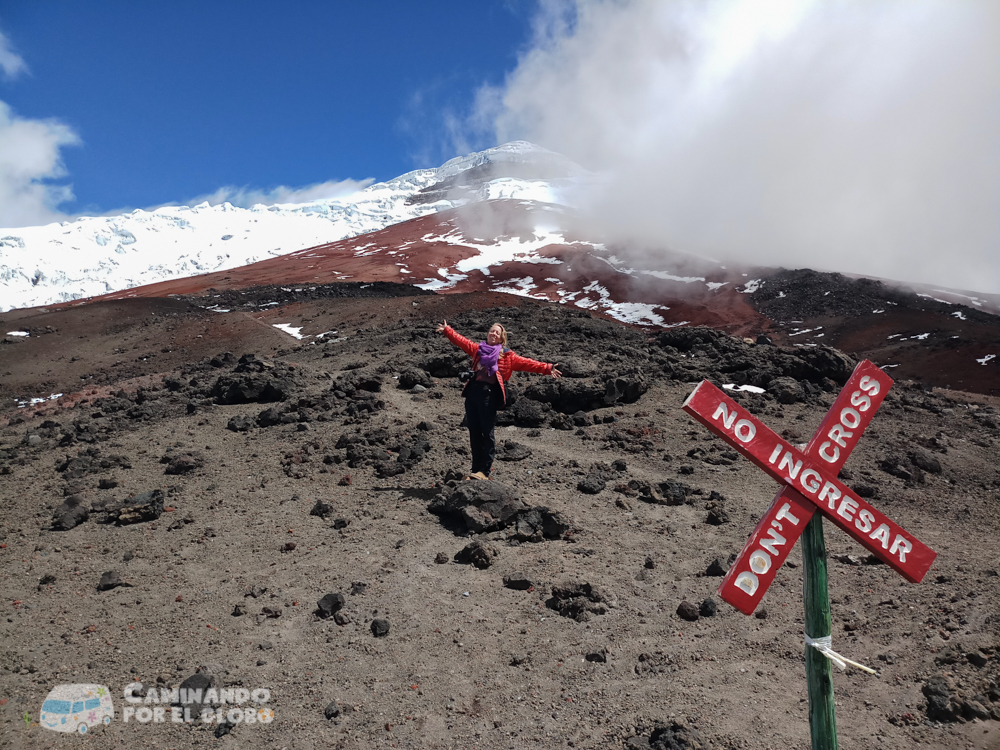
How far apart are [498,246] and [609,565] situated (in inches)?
2615

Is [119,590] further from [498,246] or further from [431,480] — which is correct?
[498,246]

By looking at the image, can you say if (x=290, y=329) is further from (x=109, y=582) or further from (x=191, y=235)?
(x=191, y=235)

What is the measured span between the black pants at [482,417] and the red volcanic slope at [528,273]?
32389 mm

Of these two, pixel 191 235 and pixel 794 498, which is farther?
pixel 191 235

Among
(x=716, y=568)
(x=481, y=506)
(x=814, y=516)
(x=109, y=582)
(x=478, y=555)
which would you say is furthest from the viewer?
(x=481, y=506)

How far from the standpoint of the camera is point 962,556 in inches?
247

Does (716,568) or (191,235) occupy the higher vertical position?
(191,235)

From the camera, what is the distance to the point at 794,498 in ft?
8.11

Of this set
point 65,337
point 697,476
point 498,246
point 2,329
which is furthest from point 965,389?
point 498,246

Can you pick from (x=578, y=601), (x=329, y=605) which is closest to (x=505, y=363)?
(x=578, y=601)

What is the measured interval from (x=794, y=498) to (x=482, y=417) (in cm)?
525

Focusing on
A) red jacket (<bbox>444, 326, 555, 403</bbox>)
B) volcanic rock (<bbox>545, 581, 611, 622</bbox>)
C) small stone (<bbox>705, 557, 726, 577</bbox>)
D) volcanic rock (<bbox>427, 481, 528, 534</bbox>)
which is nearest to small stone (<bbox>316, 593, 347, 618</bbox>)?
volcanic rock (<bbox>427, 481, 528, 534</bbox>)

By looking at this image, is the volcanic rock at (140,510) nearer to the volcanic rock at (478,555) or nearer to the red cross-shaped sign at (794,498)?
the volcanic rock at (478,555)

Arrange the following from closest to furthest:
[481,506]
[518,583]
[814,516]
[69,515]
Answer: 1. [814,516]
2. [518,583]
3. [481,506]
4. [69,515]
